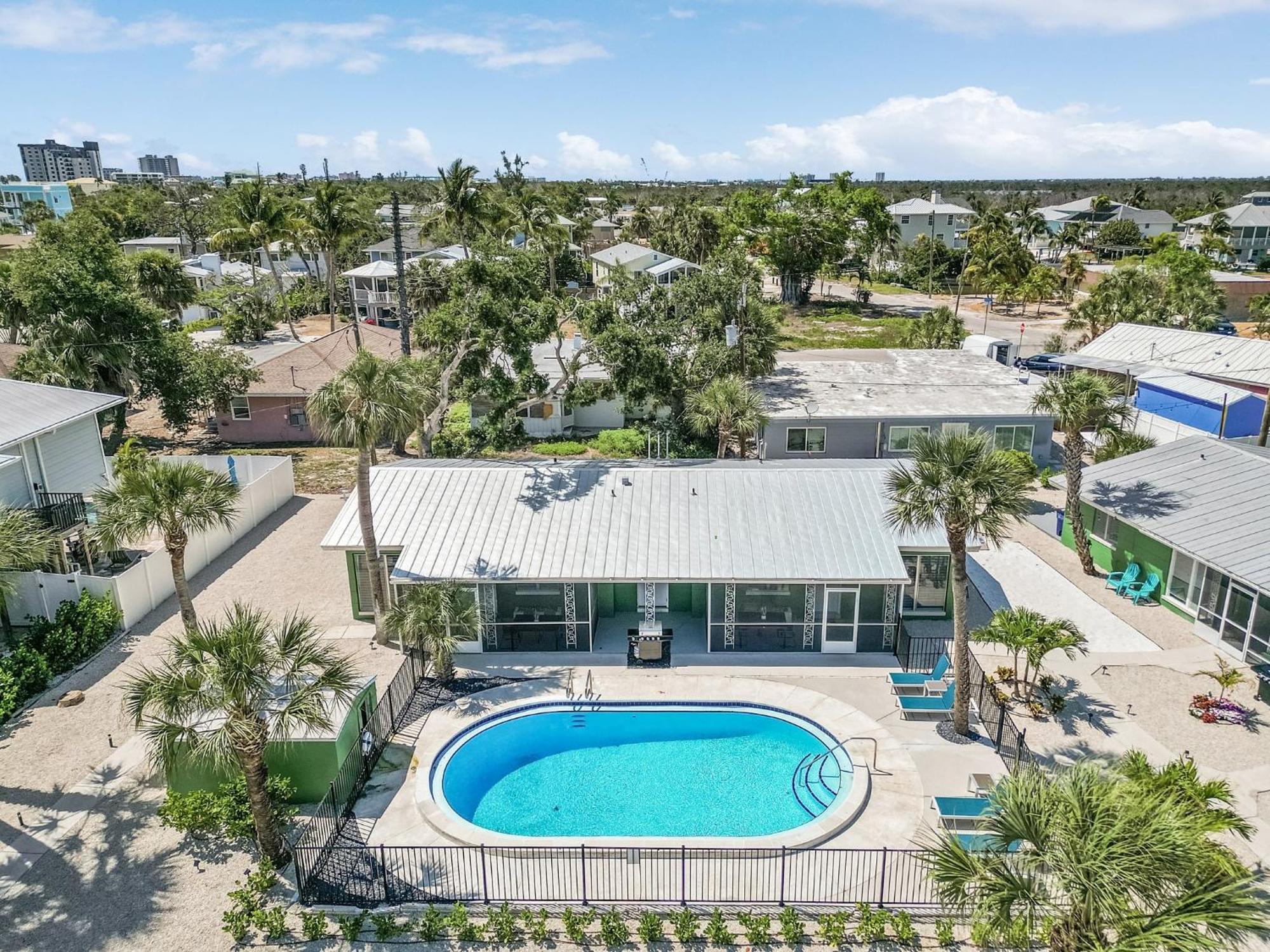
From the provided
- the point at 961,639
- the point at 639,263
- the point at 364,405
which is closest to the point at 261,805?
Answer: the point at 364,405

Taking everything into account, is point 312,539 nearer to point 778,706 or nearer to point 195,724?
point 195,724

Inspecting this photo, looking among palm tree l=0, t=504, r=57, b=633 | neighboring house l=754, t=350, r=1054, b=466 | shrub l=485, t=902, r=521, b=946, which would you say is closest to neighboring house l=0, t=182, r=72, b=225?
palm tree l=0, t=504, r=57, b=633

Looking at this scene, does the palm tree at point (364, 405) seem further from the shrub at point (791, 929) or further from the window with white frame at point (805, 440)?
the window with white frame at point (805, 440)

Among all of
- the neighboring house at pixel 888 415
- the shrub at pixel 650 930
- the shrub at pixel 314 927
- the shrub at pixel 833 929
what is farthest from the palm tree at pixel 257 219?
the shrub at pixel 833 929

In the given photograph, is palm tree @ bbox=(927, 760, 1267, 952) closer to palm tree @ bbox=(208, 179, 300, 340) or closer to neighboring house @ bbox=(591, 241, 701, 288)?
palm tree @ bbox=(208, 179, 300, 340)

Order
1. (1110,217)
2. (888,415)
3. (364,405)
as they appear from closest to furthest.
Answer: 1. (364,405)
2. (888,415)
3. (1110,217)

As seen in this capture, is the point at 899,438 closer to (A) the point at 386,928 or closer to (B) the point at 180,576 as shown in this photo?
(B) the point at 180,576
